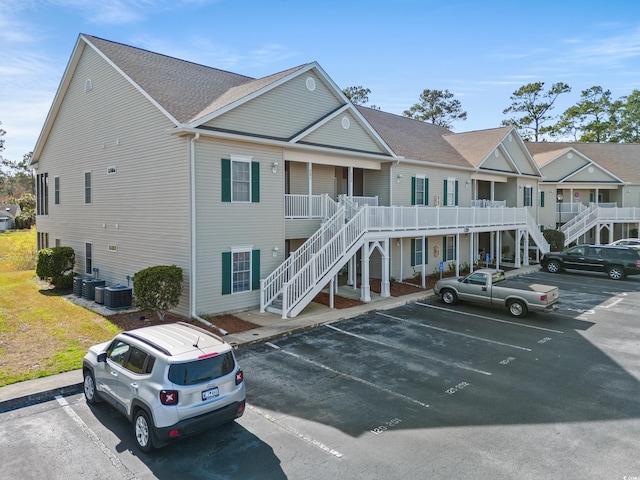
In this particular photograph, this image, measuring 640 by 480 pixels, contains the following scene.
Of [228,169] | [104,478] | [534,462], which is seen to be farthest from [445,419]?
[228,169]

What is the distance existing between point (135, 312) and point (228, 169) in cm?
593

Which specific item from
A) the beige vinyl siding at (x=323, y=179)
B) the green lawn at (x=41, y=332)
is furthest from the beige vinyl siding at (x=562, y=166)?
the green lawn at (x=41, y=332)

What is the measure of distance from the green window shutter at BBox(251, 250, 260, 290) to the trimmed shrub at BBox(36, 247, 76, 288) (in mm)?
9797

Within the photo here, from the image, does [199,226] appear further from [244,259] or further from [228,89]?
[228,89]

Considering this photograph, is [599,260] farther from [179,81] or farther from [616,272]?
[179,81]

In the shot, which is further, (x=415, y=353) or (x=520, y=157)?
(x=520, y=157)

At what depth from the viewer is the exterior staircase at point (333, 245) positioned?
14897 millimetres

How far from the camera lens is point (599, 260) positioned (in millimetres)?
23766

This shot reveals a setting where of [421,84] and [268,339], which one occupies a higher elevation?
[421,84]

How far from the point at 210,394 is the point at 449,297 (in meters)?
12.5

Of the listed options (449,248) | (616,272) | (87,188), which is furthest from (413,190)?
(87,188)

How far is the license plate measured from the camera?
6.50 metres

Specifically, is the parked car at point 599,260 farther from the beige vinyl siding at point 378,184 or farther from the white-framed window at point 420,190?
the beige vinyl siding at point 378,184

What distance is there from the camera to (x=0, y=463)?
20.7 feet
